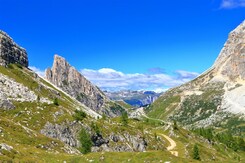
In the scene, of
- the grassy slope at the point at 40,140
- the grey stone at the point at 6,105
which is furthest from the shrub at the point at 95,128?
the grey stone at the point at 6,105

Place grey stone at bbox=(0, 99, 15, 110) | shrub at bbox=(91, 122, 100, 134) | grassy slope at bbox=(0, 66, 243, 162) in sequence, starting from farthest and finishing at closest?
shrub at bbox=(91, 122, 100, 134) → grey stone at bbox=(0, 99, 15, 110) → grassy slope at bbox=(0, 66, 243, 162)

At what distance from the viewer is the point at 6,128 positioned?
312 ft

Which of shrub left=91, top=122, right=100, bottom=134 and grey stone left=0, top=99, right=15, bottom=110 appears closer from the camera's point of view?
grey stone left=0, top=99, right=15, bottom=110

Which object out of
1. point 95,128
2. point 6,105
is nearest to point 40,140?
point 6,105

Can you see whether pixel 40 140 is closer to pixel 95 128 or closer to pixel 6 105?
pixel 6 105

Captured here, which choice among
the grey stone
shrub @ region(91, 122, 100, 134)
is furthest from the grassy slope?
shrub @ region(91, 122, 100, 134)

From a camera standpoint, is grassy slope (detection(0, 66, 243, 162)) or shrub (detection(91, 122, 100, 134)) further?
shrub (detection(91, 122, 100, 134))

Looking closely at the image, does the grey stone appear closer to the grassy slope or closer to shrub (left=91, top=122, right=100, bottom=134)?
the grassy slope

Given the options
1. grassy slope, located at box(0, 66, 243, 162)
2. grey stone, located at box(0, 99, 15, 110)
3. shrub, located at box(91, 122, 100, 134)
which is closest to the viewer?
grassy slope, located at box(0, 66, 243, 162)

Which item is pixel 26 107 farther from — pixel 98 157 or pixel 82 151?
pixel 98 157

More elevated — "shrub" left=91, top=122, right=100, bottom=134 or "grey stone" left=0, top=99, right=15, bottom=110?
"grey stone" left=0, top=99, right=15, bottom=110

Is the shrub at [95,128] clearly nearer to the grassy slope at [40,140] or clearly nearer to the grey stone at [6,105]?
the grassy slope at [40,140]

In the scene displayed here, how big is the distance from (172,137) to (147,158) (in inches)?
5260

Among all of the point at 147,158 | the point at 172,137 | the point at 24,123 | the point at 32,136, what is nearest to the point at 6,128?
the point at 32,136
